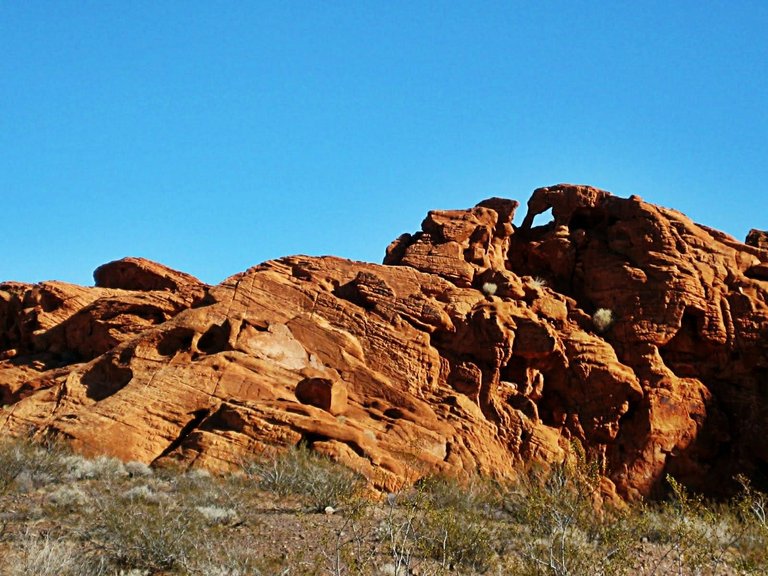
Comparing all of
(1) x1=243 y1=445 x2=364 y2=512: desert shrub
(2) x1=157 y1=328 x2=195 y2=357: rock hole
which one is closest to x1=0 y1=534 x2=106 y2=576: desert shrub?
(1) x1=243 y1=445 x2=364 y2=512: desert shrub

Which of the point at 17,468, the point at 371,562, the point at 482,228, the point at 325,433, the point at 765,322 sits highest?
the point at 482,228

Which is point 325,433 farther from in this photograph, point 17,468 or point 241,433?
point 17,468

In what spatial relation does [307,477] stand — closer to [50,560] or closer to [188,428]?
[188,428]

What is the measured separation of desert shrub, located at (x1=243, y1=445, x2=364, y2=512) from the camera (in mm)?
19484

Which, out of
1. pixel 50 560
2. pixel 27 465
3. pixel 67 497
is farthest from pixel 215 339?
pixel 50 560

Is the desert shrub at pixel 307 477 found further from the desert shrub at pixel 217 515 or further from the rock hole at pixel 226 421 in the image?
the desert shrub at pixel 217 515

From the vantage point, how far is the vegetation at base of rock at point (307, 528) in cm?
1370

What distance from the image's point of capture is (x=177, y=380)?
26.0 meters

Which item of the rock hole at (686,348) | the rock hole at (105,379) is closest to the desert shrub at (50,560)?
→ the rock hole at (105,379)

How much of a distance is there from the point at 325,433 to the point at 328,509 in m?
4.93

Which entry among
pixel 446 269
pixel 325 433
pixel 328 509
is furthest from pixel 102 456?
pixel 446 269

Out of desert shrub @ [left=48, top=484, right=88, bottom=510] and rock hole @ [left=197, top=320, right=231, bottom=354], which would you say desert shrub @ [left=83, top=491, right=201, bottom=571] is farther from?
rock hole @ [left=197, top=320, right=231, bottom=354]

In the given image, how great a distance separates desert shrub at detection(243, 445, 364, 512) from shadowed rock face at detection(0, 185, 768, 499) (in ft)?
2.88

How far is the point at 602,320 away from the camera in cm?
3241
